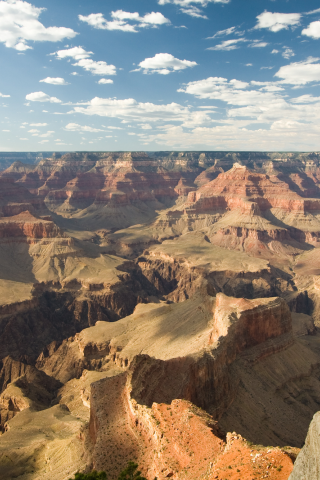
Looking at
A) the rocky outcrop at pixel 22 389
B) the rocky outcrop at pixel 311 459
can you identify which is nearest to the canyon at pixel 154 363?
the rocky outcrop at pixel 311 459

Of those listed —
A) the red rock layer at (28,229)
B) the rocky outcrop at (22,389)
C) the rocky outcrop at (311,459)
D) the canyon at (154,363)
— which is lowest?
the rocky outcrop at (22,389)

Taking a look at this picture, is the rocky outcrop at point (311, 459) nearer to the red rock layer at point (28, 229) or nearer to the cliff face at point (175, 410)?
the cliff face at point (175, 410)

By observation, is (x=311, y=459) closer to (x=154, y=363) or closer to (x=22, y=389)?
(x=154, y=363)

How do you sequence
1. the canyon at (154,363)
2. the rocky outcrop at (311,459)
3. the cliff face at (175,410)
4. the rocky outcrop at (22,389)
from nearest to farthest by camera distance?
1. the rocky outcrop at (311,459)
2. the cliff face at (175,410)
3. the canyon at (154,363)
4. the rocky outcrop at (22,389)

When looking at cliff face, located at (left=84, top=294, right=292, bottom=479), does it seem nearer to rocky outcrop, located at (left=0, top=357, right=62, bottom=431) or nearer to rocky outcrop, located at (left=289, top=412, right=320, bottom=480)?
rocky outcrop, located at (left=289, top=412, right=320, bottom=480)

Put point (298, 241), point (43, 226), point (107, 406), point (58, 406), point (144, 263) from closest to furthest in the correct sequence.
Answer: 1. point (107, 406)
2. point (58, 406)
3. point (43, 226)
4. point (144, 263)
5. point (298, 241)

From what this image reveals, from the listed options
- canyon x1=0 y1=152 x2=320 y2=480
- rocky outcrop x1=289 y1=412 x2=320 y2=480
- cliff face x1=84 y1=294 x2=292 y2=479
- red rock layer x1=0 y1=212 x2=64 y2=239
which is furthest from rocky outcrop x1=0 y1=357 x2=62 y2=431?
red rock layer x1=0 y1=212 x2=64 y2=239

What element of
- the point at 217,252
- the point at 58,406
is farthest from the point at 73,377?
the point at 217,252

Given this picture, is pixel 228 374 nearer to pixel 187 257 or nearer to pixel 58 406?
pixel 58 406
